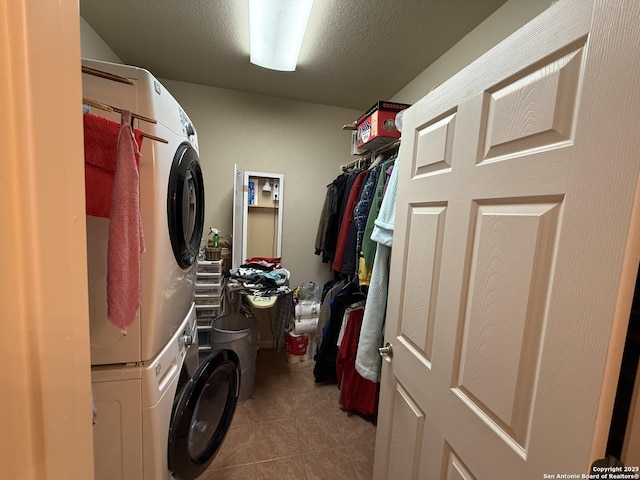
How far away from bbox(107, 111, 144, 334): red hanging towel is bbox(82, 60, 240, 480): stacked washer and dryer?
15 cm

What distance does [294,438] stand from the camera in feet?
5.36

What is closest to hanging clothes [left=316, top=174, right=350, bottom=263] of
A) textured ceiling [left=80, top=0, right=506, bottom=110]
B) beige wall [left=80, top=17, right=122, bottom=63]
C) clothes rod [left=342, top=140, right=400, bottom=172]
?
clothes rod [left=342, top=140, right=400, bottom=172]

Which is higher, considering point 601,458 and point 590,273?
point 590,273

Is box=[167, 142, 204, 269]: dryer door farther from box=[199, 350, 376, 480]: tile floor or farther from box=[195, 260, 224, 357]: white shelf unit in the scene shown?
box=[199, 350, 376, 480]: tile floor

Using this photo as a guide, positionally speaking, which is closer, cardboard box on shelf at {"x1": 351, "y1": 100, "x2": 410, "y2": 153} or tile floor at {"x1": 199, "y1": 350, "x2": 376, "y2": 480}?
tile floor at {"x1": 199, "y1": 350, "x2": 376, "y2": 480}

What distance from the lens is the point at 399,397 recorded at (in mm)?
1044

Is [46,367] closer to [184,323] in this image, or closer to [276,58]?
[184,323]

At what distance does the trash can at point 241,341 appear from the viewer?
1.80 m

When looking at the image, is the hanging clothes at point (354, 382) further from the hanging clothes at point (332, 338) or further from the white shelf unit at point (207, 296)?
the white shelf unit at point (207, 296)

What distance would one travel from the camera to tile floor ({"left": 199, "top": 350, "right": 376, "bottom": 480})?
1.43m

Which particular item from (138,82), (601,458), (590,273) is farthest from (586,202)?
Result: (138,82)

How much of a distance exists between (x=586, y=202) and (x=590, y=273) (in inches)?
5.0

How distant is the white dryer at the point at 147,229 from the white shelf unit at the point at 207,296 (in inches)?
44.8

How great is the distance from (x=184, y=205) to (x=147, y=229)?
227mm
